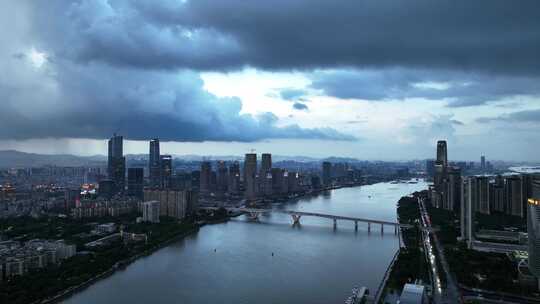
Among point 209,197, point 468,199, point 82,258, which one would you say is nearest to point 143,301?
point 82,258

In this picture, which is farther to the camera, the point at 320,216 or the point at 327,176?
the point at 327,176

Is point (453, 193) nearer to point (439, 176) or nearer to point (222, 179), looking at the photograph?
point (439, 176)

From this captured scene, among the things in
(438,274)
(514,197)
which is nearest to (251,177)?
(514,197)

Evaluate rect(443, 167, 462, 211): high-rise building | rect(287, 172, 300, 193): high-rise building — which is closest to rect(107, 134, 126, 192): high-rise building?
rect(287, 172, 300, 193): high-rise building

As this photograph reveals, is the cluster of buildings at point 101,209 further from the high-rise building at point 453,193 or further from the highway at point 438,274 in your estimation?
the high-rise building at point 453,193

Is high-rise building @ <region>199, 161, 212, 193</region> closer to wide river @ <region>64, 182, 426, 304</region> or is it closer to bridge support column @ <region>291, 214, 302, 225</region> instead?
bridge support column @ <region>291, 214, 302, 225</region>

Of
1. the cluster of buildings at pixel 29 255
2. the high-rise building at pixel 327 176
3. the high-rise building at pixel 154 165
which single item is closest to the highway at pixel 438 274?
the cluster of buildings at pixel 29 255
